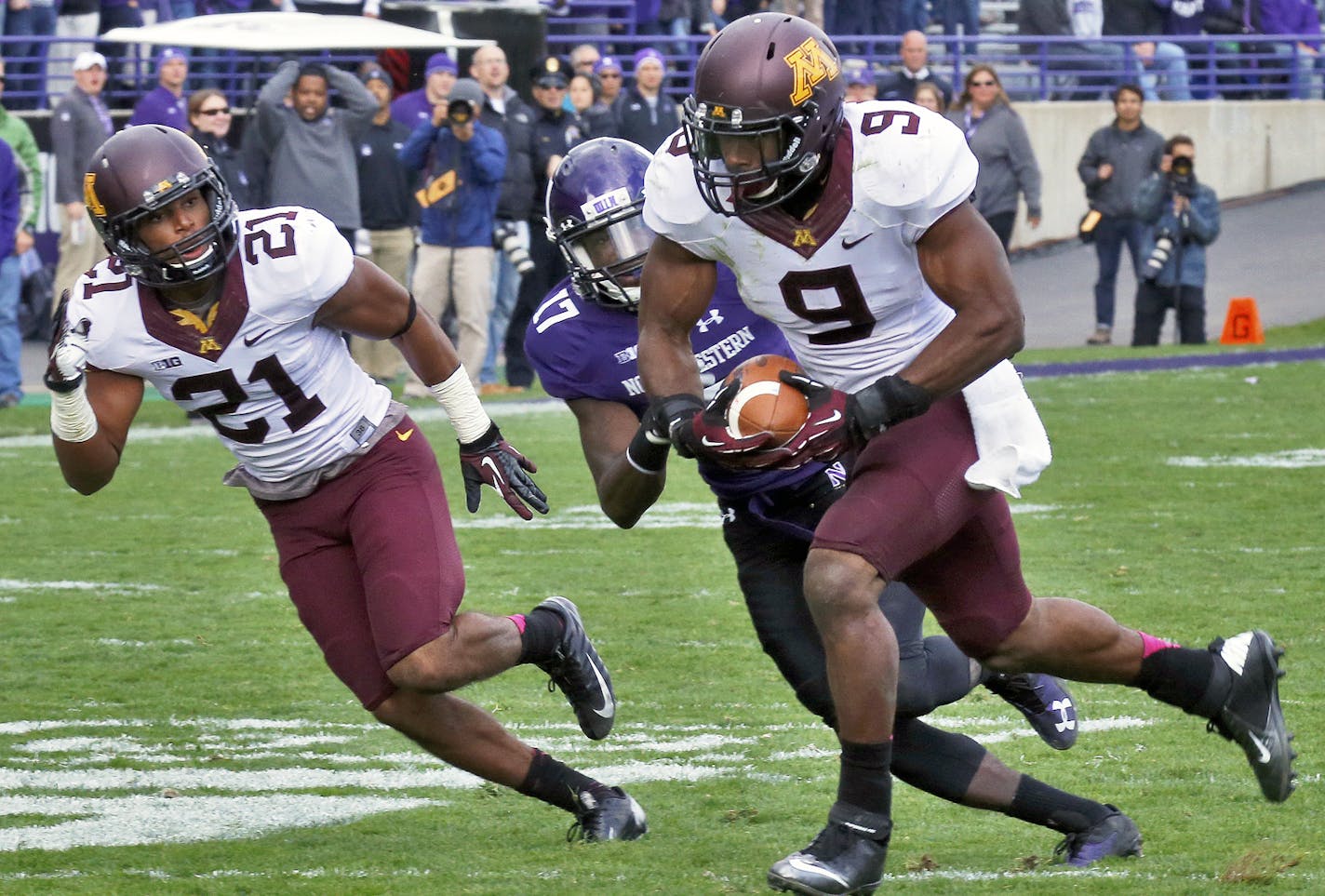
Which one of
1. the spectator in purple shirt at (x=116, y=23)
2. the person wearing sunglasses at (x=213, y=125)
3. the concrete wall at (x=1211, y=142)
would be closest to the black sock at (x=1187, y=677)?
the person wearing sunglasses at (x=213, y=125)

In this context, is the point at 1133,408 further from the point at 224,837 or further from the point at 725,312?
the point at 224,837

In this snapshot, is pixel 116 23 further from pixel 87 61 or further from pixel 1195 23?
pixel 1195 23

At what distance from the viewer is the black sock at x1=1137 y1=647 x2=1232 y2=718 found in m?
3.99

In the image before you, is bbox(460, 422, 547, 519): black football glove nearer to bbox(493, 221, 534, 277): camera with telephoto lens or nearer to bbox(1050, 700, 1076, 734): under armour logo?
bbox(1050, 700, 1076, 734): under armour logo

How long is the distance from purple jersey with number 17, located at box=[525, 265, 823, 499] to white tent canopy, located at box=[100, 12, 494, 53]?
30.4 feet

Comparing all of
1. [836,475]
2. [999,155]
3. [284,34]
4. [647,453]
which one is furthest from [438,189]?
[647,453]

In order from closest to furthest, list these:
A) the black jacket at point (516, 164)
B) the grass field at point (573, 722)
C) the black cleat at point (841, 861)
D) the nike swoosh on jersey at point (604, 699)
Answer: the black cleat at point (841, 861), the grass field at point (573, 722), the nike swoosh on jersey at point (604, 699), the black jacket at point (516, 164)

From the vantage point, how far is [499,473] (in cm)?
451

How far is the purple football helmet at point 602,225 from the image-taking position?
449 cm

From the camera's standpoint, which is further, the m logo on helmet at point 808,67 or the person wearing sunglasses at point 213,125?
the person wearing sunglasses at point 213,125

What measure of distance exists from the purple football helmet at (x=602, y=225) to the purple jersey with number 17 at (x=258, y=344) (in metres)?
0.49

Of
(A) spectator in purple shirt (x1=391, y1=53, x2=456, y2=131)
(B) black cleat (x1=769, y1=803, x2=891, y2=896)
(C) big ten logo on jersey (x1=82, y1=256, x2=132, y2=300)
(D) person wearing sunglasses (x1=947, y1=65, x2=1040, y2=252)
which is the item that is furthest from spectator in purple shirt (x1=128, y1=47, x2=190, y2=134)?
(B) black cleat (x1=769, y1=803, x2=891, y2=896)

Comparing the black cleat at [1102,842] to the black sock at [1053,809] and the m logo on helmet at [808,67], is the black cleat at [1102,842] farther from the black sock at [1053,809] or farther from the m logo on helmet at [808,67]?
the m logo on helmet at [808,67]

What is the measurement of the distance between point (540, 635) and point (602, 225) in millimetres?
895
